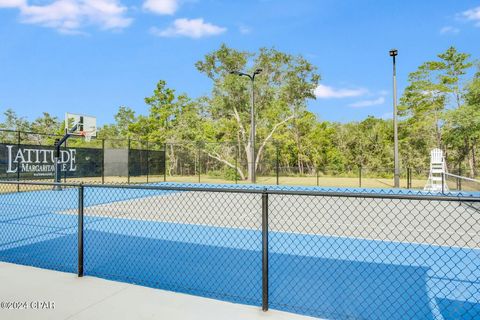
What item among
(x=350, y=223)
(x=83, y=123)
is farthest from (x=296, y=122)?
(x=350, y=223)

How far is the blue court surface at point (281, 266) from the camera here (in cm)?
370

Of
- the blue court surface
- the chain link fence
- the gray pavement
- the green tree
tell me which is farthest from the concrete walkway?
the green tree

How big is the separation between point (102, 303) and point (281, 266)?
2586 millimetres

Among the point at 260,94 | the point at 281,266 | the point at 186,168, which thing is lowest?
the point at 281,266

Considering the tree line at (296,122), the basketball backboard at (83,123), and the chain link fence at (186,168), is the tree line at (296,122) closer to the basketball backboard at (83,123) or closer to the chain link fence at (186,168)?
the chain link fence at (186,168)

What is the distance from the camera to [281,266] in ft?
16.3

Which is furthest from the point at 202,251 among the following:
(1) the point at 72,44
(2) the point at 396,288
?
(1) the point at 72,44

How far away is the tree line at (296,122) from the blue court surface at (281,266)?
53.3 feet

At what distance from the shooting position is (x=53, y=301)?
340 cm

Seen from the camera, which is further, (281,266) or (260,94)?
(260,94)

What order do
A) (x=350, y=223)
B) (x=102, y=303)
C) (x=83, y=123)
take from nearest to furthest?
(x=102, y=303), (x=350, y=223), (x=83, y=123)

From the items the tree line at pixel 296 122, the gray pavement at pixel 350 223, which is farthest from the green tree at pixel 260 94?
the gray pavement at pixel 350 223

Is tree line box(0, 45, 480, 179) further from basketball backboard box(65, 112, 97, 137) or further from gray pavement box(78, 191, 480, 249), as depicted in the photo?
gray pavement box(78, 191, 480, 249)

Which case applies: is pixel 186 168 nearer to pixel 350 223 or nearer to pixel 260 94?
pixel 260 94
